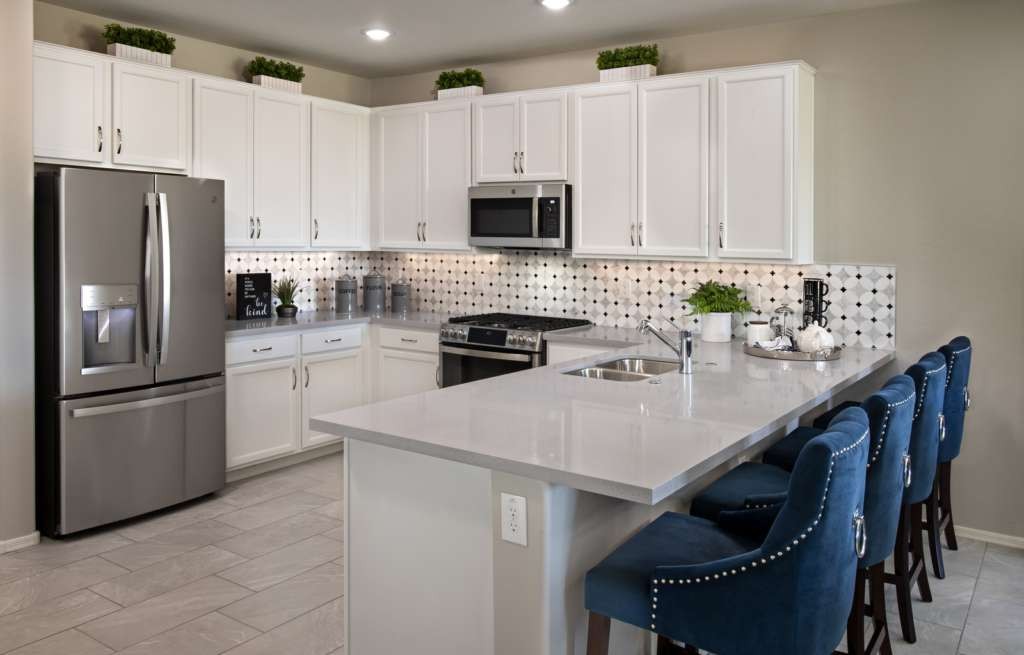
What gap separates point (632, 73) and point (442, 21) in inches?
42.7

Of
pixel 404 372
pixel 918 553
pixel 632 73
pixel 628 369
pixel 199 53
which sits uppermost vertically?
pixel 199 53

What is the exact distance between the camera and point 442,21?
448cm

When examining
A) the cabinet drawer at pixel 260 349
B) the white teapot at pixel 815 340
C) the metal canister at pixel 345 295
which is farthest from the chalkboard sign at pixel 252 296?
the white teapot at pixel 815 340

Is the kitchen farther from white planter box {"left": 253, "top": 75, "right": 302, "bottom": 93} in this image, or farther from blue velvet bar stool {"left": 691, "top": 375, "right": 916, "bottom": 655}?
blue velvet bar stool {"left": 691, "top": 375, "right": 916, "bottom": 655}

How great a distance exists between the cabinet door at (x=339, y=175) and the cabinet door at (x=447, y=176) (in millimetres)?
540

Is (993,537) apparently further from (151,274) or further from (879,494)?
(151,274)

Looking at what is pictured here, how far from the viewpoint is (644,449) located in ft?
6.95

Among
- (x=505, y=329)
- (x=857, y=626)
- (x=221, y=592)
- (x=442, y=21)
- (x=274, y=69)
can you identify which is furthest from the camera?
(x=274, y=69)

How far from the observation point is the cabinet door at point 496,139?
4965mm

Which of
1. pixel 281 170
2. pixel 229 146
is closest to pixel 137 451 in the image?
pixel 229 146

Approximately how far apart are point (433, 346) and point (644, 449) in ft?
10.4

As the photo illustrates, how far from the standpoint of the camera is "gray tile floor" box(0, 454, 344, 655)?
296 centimetres

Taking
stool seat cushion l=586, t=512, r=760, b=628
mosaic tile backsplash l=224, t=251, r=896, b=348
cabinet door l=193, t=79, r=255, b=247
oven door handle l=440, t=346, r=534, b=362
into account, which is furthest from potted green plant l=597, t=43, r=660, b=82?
stool seat cushion l=586, t=512, r=760, b=628

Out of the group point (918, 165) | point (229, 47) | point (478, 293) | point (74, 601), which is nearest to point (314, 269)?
point (478, 293)
